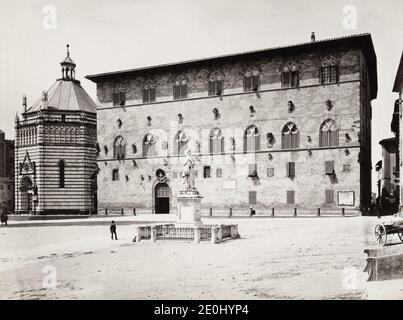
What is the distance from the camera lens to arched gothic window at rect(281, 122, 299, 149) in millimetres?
39656

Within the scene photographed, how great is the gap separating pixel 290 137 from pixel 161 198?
1403 cm

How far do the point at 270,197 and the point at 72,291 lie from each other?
1198 inches

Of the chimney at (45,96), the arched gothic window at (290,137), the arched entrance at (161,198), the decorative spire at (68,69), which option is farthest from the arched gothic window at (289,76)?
the decorative spire at (68,69)

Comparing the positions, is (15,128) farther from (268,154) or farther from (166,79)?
(268,154)

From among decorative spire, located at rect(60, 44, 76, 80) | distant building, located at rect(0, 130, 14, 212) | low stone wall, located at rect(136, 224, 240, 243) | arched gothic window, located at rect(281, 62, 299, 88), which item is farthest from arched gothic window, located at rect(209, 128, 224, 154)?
distant building, located at rect(0, 130, 14, 212)

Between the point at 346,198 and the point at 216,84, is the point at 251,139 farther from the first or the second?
the point at 346,198

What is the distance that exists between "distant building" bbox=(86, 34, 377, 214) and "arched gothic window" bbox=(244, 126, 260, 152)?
3.5 inches

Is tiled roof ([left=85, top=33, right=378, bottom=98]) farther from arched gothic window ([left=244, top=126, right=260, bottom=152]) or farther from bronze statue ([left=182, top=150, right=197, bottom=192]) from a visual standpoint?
bronze statue ([left=182, top=150, right=197, bottom=192])

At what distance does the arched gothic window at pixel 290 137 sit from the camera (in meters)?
39.7

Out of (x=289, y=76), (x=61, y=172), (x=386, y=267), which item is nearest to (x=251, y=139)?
(x=289, y=76)

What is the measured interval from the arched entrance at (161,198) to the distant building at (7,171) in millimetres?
28333

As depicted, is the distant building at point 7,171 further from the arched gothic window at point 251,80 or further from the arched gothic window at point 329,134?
the arched gothic window at point 329,134

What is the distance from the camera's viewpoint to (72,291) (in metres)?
11.0

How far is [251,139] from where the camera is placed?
41375 millimetres
